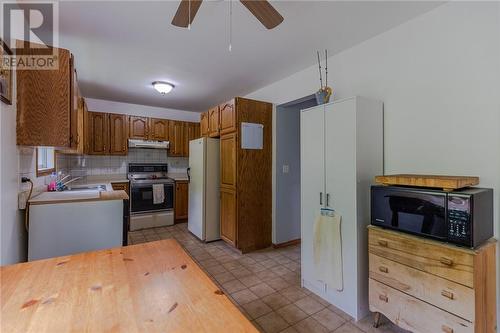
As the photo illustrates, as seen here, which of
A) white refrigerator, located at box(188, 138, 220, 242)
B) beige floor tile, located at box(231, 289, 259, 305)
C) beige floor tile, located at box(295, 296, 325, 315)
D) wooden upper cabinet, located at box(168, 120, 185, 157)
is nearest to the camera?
beige floor tile, located at box(295, 296, 325, 315)

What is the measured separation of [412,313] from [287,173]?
229cm

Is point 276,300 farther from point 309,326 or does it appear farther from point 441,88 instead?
point 441,88

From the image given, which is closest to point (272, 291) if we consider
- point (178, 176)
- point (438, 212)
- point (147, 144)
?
point (438, 212)

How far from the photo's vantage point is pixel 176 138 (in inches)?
203

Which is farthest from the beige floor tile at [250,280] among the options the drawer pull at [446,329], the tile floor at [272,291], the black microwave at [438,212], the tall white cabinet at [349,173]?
the drawer pull at [446,329]

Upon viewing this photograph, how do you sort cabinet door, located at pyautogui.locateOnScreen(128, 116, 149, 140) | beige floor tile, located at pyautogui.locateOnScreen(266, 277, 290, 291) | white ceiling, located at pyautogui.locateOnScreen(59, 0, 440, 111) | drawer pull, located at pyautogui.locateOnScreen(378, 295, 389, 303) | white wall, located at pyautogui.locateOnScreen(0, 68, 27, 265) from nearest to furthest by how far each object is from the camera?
white wall, located at pyautogui.locateOnScreen(0, 68, 27, 265) → drawer pull, located at pyautogui.locateOnScreen(378, 295, 389, 303) → white ceiling, located at pyautogui.locateOnScreen(59, 0, 440, 111) → beige floor tile, located at pyautogui.locateOnScreen(266, 277, 290, 291) → cabinet door, located at pyautogui.locateOnScreen(128, 116, 149, 140)

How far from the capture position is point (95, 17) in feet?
6.48

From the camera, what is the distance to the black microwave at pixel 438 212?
1.39m

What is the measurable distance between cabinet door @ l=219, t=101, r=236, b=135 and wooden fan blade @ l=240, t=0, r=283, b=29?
1699mm

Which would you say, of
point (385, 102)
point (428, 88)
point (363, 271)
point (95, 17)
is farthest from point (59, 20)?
point (363, 271)

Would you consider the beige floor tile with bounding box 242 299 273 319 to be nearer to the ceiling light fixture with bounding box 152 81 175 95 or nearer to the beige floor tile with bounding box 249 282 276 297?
the beige floor tile with bounding box 249 282 276 297

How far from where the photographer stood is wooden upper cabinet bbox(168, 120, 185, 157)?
16.8ft

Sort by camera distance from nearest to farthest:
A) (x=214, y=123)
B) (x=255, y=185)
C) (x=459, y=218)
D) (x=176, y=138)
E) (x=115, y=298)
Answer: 1. (x=115, y=298)
2. (x=459, y=218)
3. (x=255, y=185)
4. (x=214, y=123)
5. (x=176, y=138)

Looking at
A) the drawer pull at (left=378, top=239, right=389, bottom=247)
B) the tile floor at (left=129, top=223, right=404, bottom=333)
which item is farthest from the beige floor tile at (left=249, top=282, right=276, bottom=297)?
the drawer pull at (left=378, top=239, right=389, bottom=247)
